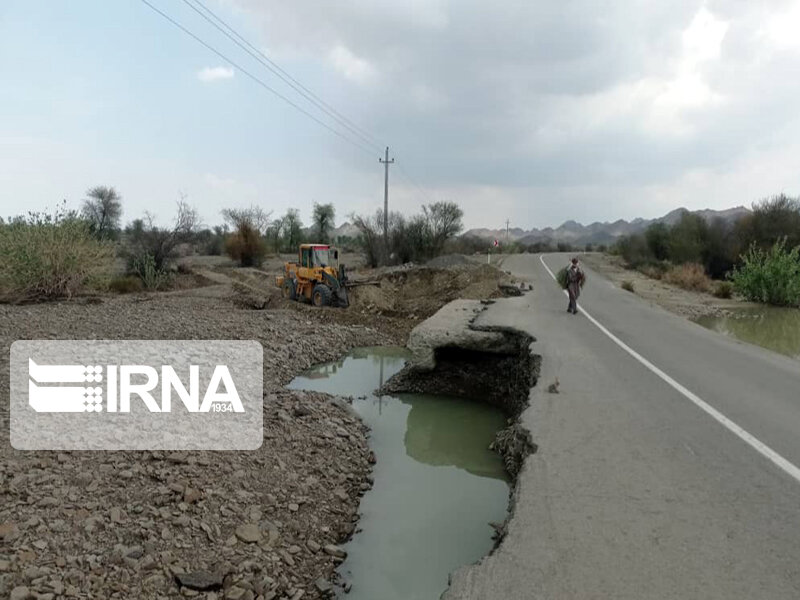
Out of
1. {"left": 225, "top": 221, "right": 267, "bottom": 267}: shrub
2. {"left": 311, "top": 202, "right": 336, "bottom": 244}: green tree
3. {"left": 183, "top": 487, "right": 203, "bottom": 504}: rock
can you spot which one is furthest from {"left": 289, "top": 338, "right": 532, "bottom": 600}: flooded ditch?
{"left": 311, "top": 202, "right": 336, "bottom": 244}: green tree

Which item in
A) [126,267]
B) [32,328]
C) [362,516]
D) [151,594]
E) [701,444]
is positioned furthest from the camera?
[126,267]

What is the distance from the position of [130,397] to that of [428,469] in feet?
14.9

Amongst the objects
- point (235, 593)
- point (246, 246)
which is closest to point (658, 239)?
point (246, 246)

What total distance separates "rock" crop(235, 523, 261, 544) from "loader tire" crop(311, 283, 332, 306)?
1594cm

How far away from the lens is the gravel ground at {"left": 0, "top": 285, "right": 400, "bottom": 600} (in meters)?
4.20

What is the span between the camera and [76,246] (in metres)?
20.0

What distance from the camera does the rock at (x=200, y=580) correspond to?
4.27 meters

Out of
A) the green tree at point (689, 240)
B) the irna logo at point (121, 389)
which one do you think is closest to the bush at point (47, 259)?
the irna logo at point (121, 389)

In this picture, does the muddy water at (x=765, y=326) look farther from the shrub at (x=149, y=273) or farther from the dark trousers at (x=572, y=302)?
the shrub at (x=149, y=273)

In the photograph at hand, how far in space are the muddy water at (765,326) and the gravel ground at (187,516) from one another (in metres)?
13.1

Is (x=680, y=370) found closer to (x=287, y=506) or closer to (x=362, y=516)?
(x=362, y=516)

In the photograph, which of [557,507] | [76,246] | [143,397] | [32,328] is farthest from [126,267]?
[557,507]

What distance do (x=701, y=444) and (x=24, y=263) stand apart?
20.9 m

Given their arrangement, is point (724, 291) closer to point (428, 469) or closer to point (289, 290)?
point (289, 290)
